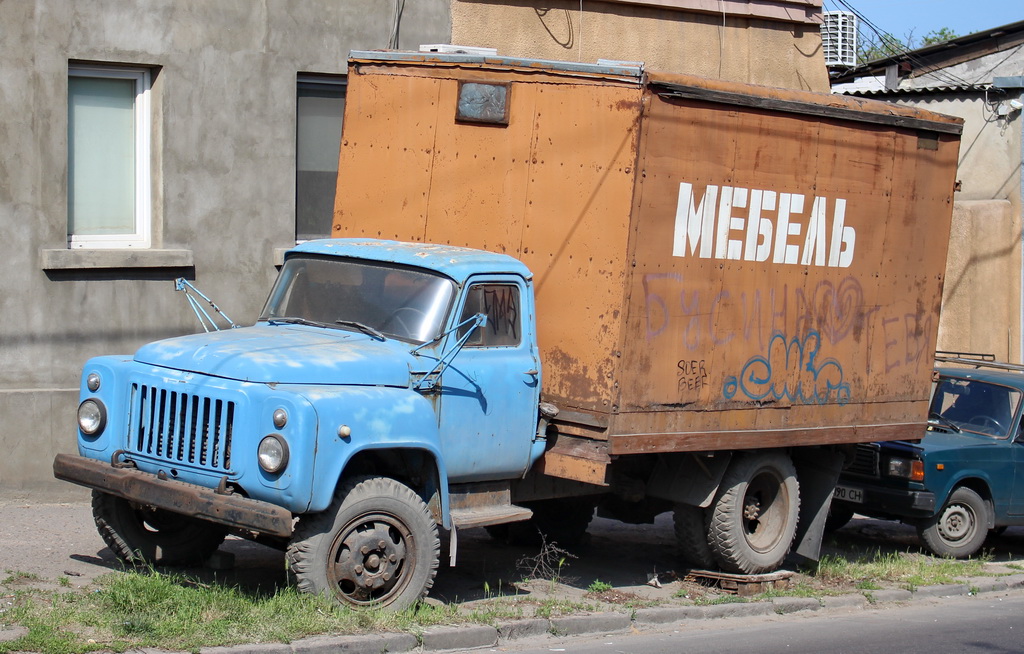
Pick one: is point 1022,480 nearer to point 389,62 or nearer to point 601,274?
point 601,274

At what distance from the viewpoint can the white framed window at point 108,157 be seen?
11.1 metres

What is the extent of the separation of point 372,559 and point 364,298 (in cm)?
174

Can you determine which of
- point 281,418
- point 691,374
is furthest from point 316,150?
point 281,418

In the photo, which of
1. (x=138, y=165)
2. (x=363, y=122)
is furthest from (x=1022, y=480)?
(x=138, y=165)

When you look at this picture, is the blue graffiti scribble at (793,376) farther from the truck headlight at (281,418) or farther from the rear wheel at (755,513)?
the truck headlight at (281,418)

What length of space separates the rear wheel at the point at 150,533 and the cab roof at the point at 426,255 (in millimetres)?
1909

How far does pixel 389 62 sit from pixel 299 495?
3.69m

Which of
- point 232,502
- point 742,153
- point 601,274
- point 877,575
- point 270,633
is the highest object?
point 742,153

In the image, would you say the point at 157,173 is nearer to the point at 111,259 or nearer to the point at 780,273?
the point at 111,259

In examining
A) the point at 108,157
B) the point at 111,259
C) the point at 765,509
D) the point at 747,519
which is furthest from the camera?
the point at 108,157

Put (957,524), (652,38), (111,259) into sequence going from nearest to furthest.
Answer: (111,259)
(957,524)
(652,38)

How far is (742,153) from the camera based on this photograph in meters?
8.51

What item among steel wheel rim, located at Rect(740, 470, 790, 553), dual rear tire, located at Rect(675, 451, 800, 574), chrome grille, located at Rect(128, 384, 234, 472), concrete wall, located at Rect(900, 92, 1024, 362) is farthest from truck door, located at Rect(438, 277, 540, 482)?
concrete wall, located at Rect(900, 92, 1024, 362)

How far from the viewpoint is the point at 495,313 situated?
25.4ft
